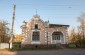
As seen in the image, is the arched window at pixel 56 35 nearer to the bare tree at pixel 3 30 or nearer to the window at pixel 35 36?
the window at pixel 35 36

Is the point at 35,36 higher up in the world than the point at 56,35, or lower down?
lower down

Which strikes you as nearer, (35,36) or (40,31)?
(35,36)

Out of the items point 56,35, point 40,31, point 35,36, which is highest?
point 40,31

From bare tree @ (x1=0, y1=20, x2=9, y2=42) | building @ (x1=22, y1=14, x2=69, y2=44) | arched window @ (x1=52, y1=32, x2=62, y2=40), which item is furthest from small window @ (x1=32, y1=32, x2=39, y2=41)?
bare tree @ (x1=0, y1=20, x2=9, y2=42)

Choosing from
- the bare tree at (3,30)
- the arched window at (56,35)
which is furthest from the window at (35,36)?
the bare tree at (3,30)

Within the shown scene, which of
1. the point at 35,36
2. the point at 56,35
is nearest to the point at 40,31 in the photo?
the point at 35,36

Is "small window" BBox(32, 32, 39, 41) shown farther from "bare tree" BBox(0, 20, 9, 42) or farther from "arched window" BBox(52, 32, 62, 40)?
"bare tree" BBox(0, 20, 9, 42)

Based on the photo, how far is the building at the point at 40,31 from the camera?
49031 millimetres

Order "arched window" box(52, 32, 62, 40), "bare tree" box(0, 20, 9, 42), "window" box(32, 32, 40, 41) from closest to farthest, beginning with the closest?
"window" box(32, 32, 40, 41) < "arched window" box(52, 32, 62, 40) < "bare tree" box(0, 20, 9, 42)

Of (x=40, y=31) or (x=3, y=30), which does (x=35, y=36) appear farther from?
(x=3, y=30)

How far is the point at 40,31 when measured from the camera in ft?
163

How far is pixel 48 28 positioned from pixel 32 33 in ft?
15.2

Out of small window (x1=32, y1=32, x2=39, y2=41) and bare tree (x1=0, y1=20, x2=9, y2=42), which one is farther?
bare tree (x1=0, y1=20, x2=9, y2=42)

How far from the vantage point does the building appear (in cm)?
4903
